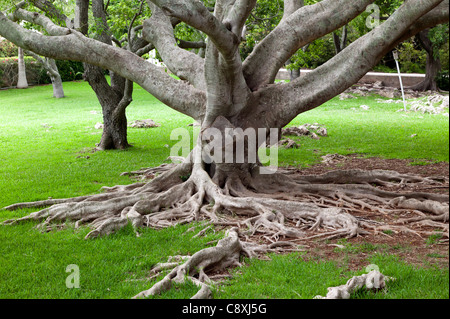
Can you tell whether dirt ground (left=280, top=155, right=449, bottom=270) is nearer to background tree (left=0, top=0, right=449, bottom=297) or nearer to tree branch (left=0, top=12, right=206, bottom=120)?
background tree (left=0, top=0, right=449, bottom=297)

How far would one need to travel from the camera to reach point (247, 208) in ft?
23.0

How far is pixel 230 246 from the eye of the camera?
544 centimetres

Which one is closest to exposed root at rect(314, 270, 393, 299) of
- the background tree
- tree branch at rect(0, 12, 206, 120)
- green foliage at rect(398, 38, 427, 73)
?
the background tree

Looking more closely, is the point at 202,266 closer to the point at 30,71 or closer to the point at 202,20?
the point at 202,20

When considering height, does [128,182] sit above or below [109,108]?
below

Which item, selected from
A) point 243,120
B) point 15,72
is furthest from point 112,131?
point 15,72

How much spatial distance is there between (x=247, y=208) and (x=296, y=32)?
2.96 meters

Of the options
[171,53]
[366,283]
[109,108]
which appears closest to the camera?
[366,283]

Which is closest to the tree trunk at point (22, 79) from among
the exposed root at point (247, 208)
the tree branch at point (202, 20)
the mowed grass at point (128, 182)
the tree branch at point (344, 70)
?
the mowed grass at point (128, 182)

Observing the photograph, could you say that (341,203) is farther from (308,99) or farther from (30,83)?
(30,83)

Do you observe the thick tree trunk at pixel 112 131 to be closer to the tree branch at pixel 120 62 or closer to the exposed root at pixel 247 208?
the tree branch at pixel 120 62

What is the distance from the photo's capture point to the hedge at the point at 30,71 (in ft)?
102

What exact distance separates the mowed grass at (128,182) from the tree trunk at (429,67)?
475cm

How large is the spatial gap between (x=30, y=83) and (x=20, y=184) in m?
26.4
